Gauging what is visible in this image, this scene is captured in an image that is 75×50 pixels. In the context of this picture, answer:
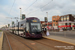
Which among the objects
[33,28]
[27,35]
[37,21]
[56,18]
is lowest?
[27,35]

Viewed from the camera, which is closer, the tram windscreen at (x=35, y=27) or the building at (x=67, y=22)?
the tram windscreen at (x=35, y=27)

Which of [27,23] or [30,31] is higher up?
[27,23]

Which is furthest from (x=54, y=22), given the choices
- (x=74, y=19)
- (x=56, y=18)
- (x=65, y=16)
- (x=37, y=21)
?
(x=37, y=21)

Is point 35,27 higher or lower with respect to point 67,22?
lower

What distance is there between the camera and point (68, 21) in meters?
66.7

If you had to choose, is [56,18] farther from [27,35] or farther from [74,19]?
[27,35]

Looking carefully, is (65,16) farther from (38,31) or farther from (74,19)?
(38,31)

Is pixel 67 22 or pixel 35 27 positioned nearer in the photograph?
pixel 35 27

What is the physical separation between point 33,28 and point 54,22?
209 feet

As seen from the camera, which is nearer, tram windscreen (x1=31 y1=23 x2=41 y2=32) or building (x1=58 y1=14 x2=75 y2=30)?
tram windscreen (x1=31 y1=23 x2=41 y2=32)

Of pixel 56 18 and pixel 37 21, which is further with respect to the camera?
pixel 56 18

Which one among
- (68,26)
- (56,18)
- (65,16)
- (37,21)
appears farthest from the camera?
(56,18)

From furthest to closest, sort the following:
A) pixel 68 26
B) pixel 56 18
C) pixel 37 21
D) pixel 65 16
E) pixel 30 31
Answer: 1. pixel 56 18
2. pixel 65 16
3. pixel 68 26
4. pixel 37 21
5. pixel 30 31

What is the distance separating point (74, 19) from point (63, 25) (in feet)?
40.6
